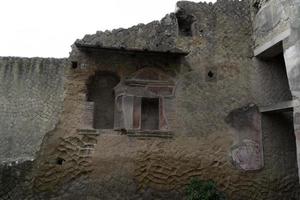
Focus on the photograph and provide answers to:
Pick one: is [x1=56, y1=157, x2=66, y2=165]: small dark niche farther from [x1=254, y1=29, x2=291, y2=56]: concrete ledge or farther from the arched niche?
[x1=254, y1=29, x2=291, y2=56]: concrete ledge

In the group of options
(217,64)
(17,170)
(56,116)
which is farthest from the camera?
(217,64)

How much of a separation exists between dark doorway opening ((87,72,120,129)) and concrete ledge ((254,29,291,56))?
110 inches

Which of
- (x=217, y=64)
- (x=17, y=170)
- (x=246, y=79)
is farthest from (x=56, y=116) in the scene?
(x=246, y=79)

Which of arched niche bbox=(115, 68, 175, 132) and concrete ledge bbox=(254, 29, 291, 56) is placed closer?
concrete ledge bbox=(254, 29, 291, 56)

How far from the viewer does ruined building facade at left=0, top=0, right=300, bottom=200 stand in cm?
542

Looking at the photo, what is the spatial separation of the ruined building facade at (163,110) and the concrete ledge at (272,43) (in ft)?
0.08

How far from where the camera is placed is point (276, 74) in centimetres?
655

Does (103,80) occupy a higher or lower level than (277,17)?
lower

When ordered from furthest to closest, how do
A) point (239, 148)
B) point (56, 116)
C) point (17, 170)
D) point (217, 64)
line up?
point (217, 64), point (239, 148), point (56, 116), point (17, 170)

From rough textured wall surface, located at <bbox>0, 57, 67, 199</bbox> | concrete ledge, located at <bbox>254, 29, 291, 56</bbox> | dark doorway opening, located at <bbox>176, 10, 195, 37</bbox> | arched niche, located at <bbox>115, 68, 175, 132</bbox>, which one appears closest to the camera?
rough textured wall surface, located at <bbox>0, 57, 67, 199</bbox>

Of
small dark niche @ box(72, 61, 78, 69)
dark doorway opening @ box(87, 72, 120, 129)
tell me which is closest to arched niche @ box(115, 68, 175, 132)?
dark doorway opening @ box(87, 72, 120, 129)

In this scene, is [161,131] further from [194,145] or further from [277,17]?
[277,17]

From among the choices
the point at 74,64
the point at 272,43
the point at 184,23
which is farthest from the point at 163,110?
the point at 272,43

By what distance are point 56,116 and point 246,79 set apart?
3.66 metres
